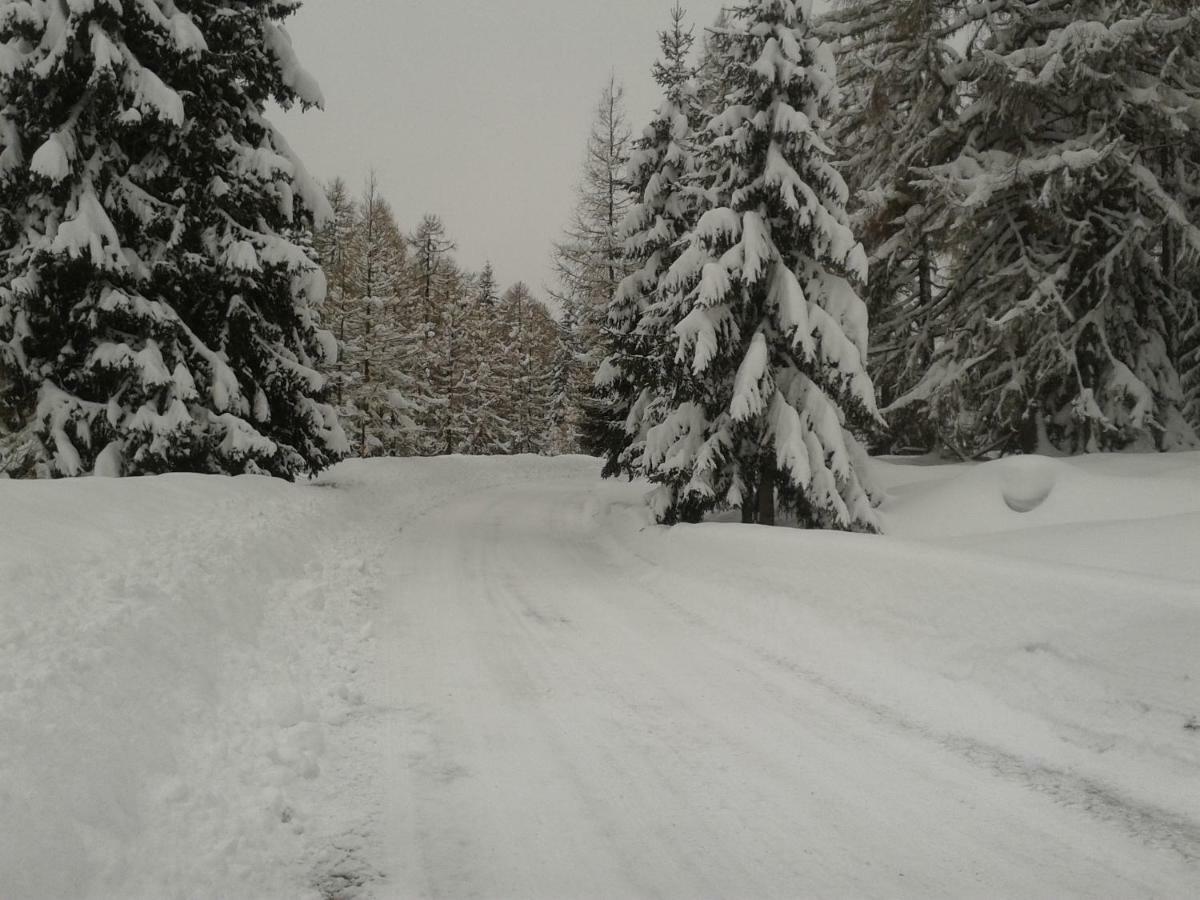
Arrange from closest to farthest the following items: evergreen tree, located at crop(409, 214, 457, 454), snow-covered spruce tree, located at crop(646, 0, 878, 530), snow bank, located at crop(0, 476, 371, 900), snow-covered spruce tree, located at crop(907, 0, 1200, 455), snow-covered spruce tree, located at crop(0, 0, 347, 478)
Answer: snow bank, located at crop(0, 476, 371, 900), snow-covered spruce tree, located at crop(646, 0, 878, 530), snow-covered spruce tree, located at crop(907, 0, 1200, 455), snow-covered spruce tree, located at crop(0, 0, 347, 478), evergreen tree, located at crop(409, 214, 457, 454)

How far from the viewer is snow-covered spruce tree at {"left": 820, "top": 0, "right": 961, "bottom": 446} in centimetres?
1325

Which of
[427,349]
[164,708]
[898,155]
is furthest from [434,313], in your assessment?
[164,708]

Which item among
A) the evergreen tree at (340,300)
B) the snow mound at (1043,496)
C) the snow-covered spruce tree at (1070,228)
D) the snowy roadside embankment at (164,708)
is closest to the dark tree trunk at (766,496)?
the snow mound at (1043,496)

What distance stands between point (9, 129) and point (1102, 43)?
1798 cm

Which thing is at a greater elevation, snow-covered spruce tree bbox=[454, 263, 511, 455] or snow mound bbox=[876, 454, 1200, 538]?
snow-covered spruce tree bbox=[454, 263, 511, 455]

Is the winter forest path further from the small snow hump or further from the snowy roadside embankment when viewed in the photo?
the small snow hump

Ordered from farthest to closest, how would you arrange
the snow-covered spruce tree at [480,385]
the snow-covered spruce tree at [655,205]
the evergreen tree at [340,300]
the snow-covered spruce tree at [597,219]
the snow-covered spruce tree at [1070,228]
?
the snow-covered spruce tree at [480,385], the evergreen tree at [340,300], the snow-covered spruce tree at [597,219], the snow-covered spruce tree at [655,205], the snow-covered spruce tree at [1070,228]

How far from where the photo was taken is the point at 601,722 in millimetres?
4504

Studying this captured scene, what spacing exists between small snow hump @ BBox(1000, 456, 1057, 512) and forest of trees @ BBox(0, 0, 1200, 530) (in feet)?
6.46

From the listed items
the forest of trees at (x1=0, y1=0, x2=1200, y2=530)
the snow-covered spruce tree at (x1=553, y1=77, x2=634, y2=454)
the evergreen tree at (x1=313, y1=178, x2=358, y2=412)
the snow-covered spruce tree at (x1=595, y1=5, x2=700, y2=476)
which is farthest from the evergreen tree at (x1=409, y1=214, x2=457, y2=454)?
the forest of trees at (x1=0, y1=0, x2=1200, y2=530)

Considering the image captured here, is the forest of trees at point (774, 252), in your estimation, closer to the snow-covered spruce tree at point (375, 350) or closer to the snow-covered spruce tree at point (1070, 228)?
the snow-covered spruce tree at point (1070, 228)

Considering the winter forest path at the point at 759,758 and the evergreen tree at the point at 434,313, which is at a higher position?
the evergreen tree at the point at 434,313

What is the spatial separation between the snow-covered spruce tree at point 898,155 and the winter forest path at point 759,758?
27.4 feet

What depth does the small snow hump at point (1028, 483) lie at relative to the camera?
32.3 feet
